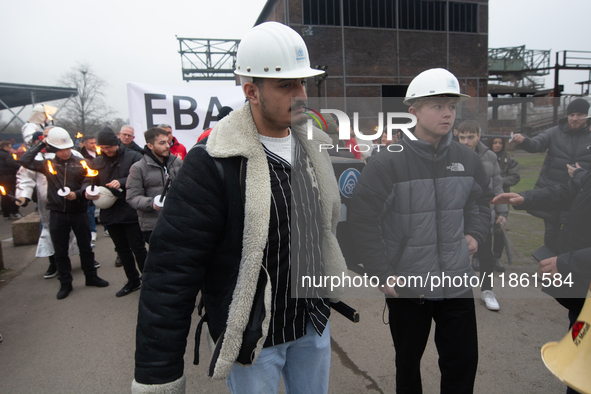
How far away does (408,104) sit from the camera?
6.10 ft

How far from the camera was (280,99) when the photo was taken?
4.54 feet

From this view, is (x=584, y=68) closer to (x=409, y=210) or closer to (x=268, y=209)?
(x=409, y=210)

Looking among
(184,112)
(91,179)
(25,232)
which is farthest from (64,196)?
(25,232)

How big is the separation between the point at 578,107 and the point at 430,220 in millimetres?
964

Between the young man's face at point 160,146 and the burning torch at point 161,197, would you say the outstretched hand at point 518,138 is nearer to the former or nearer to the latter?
the burning torch at point 161,197

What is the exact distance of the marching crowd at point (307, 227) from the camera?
4.13ft

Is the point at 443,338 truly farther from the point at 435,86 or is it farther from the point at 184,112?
the point at 184,112

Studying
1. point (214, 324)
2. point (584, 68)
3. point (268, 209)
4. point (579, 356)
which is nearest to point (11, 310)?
point (214, 324)

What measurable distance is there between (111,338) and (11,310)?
5.57ft

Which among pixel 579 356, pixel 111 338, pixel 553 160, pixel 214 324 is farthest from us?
pixel 111 338

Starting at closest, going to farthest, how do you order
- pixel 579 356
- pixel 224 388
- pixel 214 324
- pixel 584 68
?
pixel 579 356, pixel 214 324, pixel 584 68, pixel 224 388

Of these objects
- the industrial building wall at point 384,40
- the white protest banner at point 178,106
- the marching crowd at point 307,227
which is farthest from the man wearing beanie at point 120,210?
the industrial building wall at point 384,40
